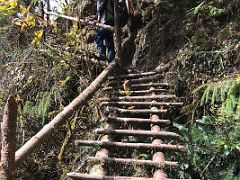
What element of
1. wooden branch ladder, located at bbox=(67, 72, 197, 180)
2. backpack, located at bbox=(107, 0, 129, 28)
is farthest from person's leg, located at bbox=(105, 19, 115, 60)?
backpack, located at bbox=(107, 0, 129, 28)

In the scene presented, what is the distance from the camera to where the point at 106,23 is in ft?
23.7

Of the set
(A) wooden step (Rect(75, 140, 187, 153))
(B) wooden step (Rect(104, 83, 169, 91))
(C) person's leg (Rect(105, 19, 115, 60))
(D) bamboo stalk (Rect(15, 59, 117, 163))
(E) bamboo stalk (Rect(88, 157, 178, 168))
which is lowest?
(E) bamboo stalk (Rect(88, 157, 178, 168))

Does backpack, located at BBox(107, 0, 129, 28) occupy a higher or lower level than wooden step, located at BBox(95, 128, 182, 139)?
higher

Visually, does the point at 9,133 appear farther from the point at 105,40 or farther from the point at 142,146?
the point at 105,40

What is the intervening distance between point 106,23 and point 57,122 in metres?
3.43

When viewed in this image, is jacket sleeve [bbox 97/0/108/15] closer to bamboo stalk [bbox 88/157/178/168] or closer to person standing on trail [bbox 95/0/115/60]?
person standing on trail [bbox 95/0/115/60]

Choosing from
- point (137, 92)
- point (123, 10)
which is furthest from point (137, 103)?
point (123, 10)

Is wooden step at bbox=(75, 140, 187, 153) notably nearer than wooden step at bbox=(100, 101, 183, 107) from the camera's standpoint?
Yes

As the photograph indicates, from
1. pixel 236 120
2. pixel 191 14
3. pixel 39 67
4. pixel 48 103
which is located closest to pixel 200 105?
pixel 236 120

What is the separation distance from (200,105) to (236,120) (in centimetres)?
77

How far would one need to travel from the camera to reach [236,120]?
4160 mm

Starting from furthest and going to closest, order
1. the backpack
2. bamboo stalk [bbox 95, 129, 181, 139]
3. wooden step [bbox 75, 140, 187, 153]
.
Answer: the backpack, bamboo stalk [bbox 95, 129, 181, 139], wooden step [bbox 75, 140, 187, 153]

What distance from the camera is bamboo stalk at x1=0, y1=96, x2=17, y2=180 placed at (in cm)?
218

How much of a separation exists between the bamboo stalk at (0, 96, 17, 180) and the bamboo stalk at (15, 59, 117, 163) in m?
0.83
